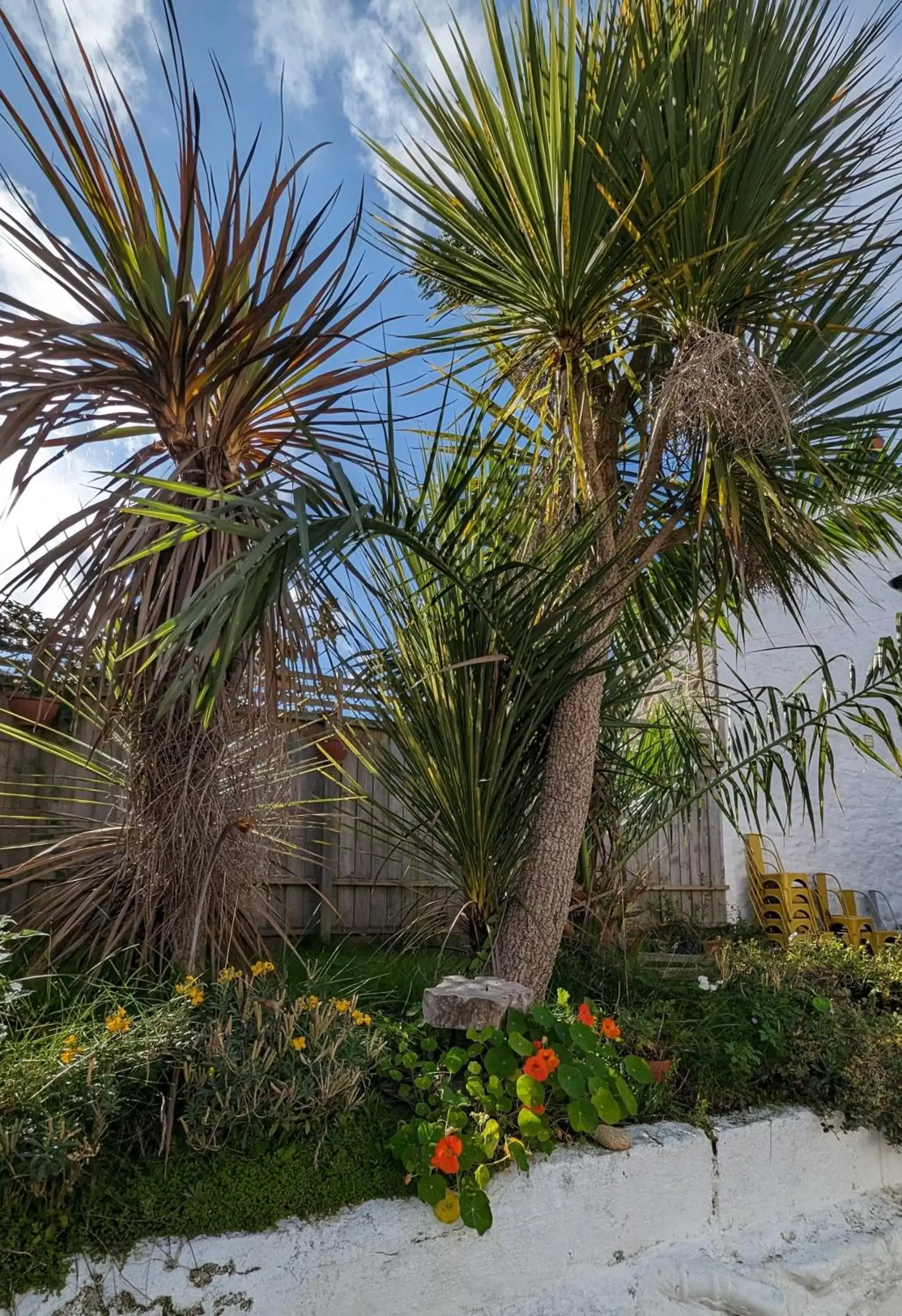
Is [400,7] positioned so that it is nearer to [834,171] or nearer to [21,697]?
[834,171]

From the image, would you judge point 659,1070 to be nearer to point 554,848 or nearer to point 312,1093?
point 554,848

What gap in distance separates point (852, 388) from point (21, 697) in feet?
11.1

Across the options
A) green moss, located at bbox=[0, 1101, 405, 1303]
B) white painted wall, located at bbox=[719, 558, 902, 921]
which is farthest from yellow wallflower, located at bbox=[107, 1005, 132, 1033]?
white painted wall, located at bbox=[719, 558, 902, 921]

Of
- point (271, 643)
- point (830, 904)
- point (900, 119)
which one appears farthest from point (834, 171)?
point (830, 904)

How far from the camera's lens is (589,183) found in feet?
8.87

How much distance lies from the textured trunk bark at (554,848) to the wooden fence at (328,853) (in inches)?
12.6

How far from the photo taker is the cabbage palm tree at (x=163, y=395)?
2441 millimetres

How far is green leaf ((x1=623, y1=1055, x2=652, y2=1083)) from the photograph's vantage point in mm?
2420

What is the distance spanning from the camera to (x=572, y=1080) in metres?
2.24

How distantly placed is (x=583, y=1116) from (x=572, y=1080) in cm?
9

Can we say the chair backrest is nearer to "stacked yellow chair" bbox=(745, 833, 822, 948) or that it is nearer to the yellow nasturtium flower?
"stacked yellow chair" bbox=(745, 833, 822, 948)

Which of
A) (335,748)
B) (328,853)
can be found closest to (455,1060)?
(335,748)

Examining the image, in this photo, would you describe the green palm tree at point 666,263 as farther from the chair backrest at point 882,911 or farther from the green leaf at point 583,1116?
the chair backrest at point 882,911

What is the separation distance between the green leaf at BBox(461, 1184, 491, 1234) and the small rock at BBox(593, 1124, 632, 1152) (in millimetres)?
470
